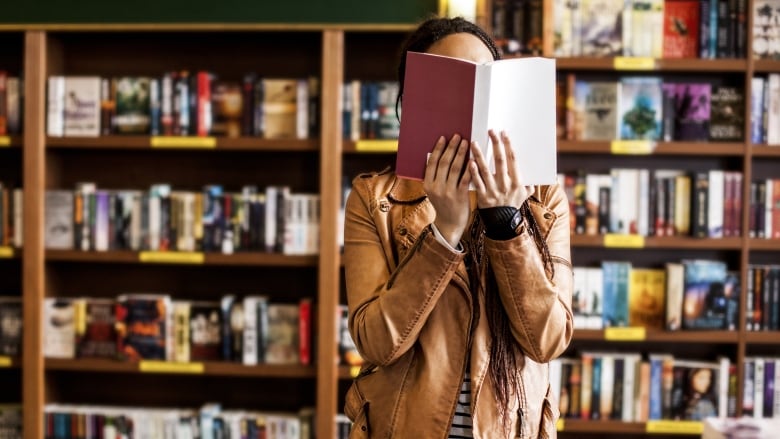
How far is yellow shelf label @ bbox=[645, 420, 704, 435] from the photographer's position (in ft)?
9.37

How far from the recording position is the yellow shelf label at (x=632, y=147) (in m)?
2.84

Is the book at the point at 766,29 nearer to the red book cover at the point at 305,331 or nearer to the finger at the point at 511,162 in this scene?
the red book cover at the point at 305,331

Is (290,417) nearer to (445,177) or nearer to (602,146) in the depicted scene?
(602,146)

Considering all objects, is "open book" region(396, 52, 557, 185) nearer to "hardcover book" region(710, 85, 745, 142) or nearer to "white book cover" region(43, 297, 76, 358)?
"hardcover book" region(710, 85, 745, 142)

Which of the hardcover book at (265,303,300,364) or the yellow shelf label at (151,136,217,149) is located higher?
the yellow shelf label at (151,136,217,149)

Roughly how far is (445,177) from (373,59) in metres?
2.08

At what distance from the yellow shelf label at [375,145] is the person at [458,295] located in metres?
1.55

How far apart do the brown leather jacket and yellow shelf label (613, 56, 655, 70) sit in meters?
1.70

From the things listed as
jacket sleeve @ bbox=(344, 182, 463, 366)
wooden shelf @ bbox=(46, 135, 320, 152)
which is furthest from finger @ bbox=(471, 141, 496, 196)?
wooden shelf @ bbox=(46, 135, 320, 152)

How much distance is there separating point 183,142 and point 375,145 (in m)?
0.73

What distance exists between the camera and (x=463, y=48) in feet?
4.22

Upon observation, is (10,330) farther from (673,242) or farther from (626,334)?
(673,242)

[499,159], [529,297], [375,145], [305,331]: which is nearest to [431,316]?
[529,297]

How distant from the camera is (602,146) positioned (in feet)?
9.41
